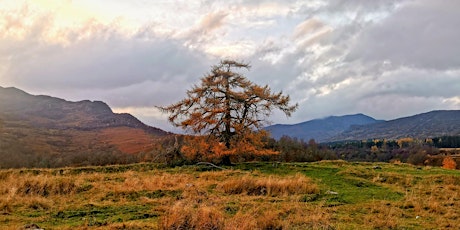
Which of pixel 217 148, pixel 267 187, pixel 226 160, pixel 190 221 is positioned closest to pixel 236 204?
pixel 267 187

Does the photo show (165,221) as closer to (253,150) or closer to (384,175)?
(384,175)

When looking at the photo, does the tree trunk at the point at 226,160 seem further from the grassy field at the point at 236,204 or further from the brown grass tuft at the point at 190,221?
the brown grass tuft at the point at 190,221

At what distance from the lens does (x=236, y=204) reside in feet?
45.1

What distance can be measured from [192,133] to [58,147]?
370ft

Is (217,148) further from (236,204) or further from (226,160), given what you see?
(236,204)

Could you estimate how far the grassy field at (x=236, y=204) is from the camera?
33.6 ft

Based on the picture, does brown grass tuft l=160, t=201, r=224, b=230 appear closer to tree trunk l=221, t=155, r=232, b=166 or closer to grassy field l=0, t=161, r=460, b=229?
grassy field l=0, t=161, r=460, b=229

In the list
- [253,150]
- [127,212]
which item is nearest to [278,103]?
[253,150]

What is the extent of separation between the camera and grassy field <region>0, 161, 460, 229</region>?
1025 centimetres

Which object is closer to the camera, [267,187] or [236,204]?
[236,204]

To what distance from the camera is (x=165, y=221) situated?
922 centimetres

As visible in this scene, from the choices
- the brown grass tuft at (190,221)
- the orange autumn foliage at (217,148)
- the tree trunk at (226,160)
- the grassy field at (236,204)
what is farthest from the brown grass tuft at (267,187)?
the tree trunk at (226,160)

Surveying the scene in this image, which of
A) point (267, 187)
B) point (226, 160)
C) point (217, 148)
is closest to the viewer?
point (267, 187)

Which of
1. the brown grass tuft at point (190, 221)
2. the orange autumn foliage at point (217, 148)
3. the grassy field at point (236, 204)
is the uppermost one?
the orange autumn foliage at point (217, 148)
